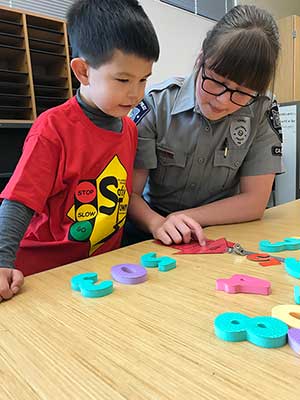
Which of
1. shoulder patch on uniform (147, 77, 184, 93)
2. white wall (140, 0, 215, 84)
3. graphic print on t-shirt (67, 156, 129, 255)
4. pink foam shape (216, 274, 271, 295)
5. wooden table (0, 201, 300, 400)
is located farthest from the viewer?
white wall (140, 0, 215, 84)

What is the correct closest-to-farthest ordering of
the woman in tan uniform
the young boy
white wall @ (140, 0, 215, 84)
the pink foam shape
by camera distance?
the pink foam shape < the young boy < the woman in tan uniform < white wall @ (140, 0, 215, 84)

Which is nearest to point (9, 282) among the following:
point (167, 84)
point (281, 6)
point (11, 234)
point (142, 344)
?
point (11, 234)

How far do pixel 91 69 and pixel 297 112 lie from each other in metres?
2.46

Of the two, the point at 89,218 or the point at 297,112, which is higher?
the point at 297,112

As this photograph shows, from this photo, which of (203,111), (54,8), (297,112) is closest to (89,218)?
(203,111)

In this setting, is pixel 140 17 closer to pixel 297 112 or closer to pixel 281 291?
pixel 281 291

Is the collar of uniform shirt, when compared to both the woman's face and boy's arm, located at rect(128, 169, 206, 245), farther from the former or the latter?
boy's arm, located at rect(128, 169, 206, 245)

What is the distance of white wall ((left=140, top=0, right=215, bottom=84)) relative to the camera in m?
2.80

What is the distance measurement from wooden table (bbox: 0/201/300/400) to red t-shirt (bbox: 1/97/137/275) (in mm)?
189

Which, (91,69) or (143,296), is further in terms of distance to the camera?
(91,69)

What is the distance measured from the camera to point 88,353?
36 centimetres

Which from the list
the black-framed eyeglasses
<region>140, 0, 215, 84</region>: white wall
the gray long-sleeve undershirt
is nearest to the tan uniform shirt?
the black-framed eyeglasses

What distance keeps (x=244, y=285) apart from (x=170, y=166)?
1.79 ft

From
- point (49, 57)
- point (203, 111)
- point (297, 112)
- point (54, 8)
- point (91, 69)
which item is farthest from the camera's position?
point (297, 112)
